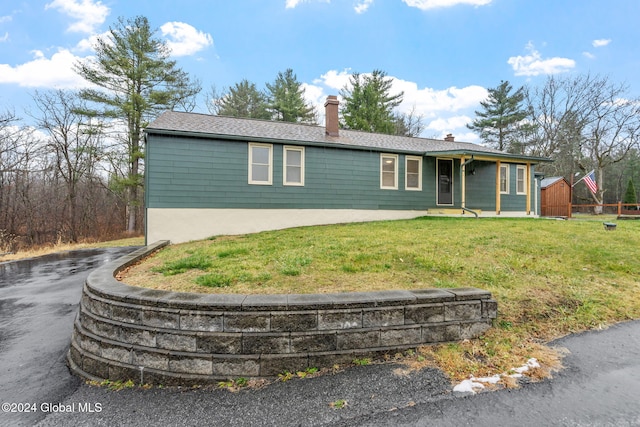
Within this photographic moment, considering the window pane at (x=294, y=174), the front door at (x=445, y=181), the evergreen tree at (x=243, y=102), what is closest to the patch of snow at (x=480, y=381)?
the window pane at (x=294, y=174)

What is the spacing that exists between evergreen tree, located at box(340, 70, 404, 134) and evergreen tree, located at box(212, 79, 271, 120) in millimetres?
6723

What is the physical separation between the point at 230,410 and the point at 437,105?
29.0 meters

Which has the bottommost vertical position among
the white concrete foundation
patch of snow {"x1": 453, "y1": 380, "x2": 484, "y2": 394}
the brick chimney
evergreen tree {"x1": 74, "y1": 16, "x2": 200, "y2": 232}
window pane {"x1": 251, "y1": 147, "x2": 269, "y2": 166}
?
patch of snow {"x1": 453, "y1": 380, "x2": 484, "y2": 394}

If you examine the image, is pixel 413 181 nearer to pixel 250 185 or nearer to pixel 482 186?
pixel 482 186

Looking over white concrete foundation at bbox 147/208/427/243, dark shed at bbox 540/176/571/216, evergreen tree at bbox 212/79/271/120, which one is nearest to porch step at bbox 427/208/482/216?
white concrete foundation at bbox 147/208/427/243

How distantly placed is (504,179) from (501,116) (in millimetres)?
18900

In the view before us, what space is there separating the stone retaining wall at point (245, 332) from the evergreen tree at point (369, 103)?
21.3 meters

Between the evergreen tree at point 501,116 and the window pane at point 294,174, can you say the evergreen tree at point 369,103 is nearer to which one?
the evergreen tree at point 501,116

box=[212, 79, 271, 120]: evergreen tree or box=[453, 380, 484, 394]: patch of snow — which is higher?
box=[212, 79, 271, 120]: evergreen tree

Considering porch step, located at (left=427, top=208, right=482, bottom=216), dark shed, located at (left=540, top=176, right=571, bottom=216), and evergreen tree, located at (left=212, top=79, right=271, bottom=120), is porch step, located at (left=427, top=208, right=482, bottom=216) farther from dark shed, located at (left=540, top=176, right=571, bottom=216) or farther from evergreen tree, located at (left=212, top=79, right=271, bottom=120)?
evergreen tree, located at (left=212, top=79, right=271, bottom=120)

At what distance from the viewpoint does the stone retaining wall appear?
230 centimetres

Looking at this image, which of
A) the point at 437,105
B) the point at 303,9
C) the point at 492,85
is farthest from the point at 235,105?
the point at 492,85

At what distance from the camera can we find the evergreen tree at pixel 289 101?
2364 cm

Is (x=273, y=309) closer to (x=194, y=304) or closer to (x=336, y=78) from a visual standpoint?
(x=194, y=304)
